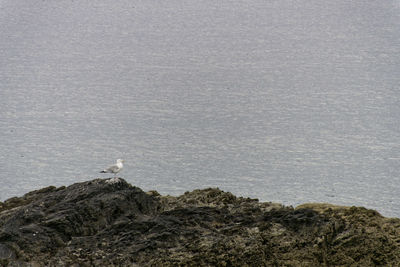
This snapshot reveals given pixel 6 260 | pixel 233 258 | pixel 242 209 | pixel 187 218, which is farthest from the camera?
pixel 242 209

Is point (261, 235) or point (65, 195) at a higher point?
point (65, 195)

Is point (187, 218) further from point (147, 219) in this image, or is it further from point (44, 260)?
point (44, 260)

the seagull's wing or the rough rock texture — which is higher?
the seagull's wing

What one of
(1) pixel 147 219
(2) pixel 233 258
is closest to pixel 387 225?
(2) pixel 233 258

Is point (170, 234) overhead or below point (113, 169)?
below

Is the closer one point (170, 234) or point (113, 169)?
point (170, 234)

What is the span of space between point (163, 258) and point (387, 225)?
Answer: 1.61 meters

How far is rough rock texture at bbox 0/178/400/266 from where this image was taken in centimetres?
343

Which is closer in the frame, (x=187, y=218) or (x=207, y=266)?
(x=207, y=266)

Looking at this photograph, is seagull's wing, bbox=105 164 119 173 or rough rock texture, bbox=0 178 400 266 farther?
seagull's wing, bbox=105 164 119 173

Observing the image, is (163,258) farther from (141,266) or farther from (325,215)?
(325,215)

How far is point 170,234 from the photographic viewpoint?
357 cm

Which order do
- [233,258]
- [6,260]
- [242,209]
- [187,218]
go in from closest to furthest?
[6,260]
[233,258]
[187,218]
[242,209]

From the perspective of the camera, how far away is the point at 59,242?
349 centimetres
